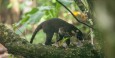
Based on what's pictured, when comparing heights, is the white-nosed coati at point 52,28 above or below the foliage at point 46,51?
above

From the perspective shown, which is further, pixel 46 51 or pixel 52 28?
pixel 52 28

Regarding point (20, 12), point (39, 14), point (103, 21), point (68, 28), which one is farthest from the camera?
point (20, 12)

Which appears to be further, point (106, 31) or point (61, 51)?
point (61, 51)

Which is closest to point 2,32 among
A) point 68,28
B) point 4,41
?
point 4,41

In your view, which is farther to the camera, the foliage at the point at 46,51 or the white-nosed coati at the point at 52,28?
the white-nosed coati at the point at 52,28

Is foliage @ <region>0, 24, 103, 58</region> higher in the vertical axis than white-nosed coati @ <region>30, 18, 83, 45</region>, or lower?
lower

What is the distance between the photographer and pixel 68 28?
453cm

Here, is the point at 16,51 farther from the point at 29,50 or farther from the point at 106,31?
the point at 106,31

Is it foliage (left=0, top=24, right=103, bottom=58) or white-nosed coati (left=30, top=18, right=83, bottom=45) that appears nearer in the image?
foliage (left=0, top=24, right=103, bottom=58)

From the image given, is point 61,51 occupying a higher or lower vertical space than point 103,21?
higher

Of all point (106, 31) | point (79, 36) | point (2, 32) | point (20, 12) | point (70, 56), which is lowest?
point (106, 31)

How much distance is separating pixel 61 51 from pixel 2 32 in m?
0.67

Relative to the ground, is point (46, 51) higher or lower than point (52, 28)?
lower

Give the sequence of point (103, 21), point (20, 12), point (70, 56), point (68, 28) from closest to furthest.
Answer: point (103, 21), point (70, 56), point (68, 28), point (20, 12)
